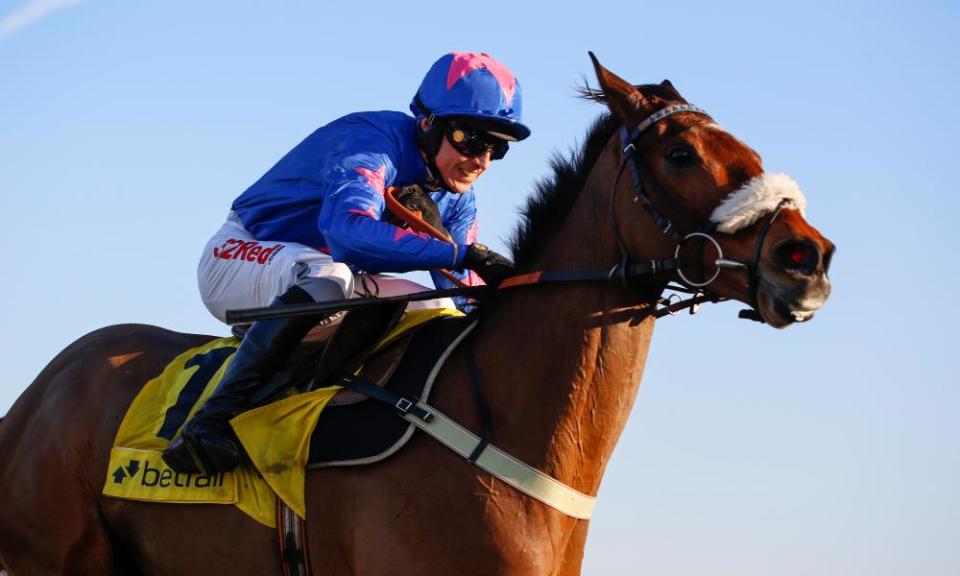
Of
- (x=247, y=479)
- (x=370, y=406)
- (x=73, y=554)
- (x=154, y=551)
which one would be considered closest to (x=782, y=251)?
(x=370, y=406)

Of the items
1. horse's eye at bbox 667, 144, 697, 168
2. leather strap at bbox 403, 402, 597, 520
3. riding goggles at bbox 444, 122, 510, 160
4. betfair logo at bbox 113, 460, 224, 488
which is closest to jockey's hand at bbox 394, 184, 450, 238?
riding goggles at bbox 444, 122, 510, 160

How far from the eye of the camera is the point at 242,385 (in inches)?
275

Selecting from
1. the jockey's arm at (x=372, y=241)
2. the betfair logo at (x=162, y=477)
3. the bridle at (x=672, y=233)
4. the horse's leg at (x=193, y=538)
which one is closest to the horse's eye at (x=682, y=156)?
the bridle at (x=672, y=233)

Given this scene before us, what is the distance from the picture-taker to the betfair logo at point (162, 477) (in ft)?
23.0

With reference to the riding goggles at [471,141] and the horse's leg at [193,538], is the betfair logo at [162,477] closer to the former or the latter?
the horse's leg at [193,538]

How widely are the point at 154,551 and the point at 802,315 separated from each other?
12.0 ft

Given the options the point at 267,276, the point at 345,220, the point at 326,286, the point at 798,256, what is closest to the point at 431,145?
the point at 345,220

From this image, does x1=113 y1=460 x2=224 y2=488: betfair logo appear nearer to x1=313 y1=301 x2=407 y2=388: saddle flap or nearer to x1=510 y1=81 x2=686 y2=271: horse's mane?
x1=313 y1=301 x2=407 y2=388: saddle flap

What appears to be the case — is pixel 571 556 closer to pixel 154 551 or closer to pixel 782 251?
pixel 782 251

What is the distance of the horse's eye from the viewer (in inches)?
248

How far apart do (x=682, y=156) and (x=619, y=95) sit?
1.77 ft

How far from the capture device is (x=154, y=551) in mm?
7266

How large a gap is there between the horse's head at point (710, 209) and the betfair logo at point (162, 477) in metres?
2.43

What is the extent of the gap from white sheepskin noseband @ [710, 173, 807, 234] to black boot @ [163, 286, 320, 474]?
2.21m
